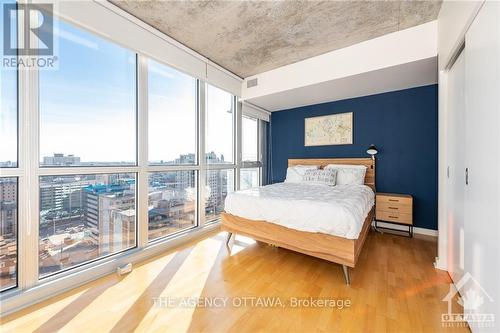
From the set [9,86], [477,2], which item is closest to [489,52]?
[477,2]

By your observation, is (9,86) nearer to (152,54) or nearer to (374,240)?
(152,54)

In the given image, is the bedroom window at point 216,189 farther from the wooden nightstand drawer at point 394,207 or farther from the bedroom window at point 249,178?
the wooden nightstand drawer at point 394,207

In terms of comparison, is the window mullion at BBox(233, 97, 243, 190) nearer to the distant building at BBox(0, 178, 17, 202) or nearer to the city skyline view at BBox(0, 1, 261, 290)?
the city skyline view at BBox(0, 1, 261, 290)

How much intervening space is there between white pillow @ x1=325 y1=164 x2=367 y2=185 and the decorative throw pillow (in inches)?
5.1

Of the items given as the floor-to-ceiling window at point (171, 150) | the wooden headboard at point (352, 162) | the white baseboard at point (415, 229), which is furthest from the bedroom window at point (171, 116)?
the white baseboard at point (415, 229)

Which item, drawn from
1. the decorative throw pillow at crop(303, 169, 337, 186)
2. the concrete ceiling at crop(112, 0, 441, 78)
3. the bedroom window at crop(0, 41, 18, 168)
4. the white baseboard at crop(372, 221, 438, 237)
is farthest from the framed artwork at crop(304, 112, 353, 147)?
the bedroom window at crop(0, 41, 18, 168)

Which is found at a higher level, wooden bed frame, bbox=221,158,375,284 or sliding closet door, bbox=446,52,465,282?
sliding closet door, bbox=446,52,465,282

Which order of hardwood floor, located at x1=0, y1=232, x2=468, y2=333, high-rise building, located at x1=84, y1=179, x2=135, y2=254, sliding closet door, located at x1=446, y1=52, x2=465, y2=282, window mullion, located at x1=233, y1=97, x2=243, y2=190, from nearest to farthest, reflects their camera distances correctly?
hardwood floor, located at x1=0, y1=232, x2=468, y2=333
sliding closet door, located at x1=446, y1=52, x2=465, y2=282
high-rise building, located at x1=84, y1=179, x2=135, y2=254
window mullion, located at x1=233, y1=97, x2=243, y2=190

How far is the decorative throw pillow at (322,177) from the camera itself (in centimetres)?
326

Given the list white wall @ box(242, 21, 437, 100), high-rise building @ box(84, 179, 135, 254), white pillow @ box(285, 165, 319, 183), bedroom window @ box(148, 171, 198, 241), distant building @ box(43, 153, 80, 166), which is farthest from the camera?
white pillow @ box(285, 165, 319, 183)

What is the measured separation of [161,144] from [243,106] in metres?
2.03

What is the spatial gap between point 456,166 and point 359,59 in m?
1.80

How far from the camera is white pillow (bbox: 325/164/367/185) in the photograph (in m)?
3.31

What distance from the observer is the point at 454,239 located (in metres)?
1.81
